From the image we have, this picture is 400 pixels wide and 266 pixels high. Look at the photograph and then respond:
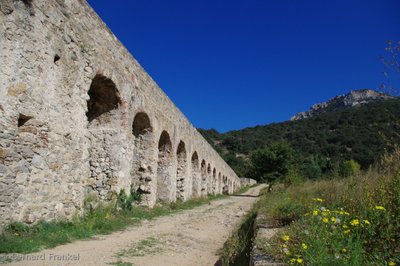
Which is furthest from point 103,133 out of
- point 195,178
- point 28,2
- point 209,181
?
point 209,181

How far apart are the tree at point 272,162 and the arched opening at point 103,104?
19.2 meters

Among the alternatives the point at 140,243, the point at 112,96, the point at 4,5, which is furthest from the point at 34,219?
the point at 112,96

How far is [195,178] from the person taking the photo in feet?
61.7

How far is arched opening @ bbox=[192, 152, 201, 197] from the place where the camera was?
18500 millimetres

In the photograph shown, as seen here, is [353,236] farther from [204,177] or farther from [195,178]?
[204,177]

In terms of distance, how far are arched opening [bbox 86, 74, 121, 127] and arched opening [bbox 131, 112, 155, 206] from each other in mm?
2052

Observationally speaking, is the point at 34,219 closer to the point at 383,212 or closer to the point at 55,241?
the point at 55,241

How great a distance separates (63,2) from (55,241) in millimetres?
4532

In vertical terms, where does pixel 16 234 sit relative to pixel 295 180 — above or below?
below

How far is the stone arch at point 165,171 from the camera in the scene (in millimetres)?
12609

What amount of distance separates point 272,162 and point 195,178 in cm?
975

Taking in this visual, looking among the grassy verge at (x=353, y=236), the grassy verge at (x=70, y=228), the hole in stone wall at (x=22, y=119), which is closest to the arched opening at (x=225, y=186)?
the grassy verge at (x=70, y=228)

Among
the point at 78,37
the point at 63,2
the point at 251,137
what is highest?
the point at 251,137

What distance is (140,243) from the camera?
549 cm
